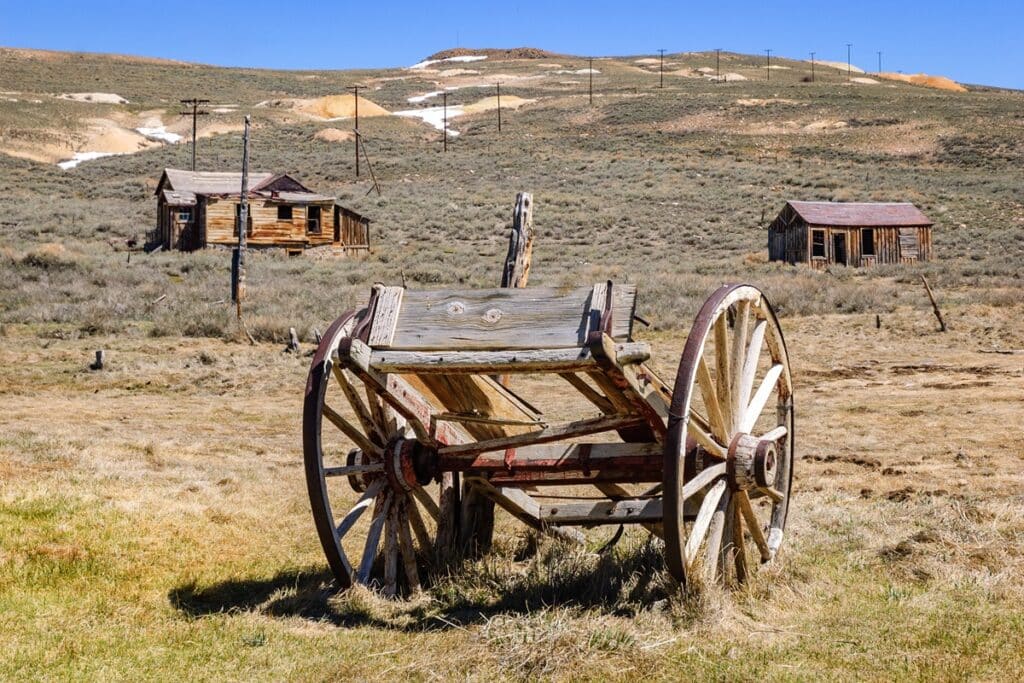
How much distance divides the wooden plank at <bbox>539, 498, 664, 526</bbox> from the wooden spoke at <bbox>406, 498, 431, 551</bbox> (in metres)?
0.69

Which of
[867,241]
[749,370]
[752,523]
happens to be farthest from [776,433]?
[867,241]

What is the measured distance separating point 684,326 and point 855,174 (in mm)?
40421

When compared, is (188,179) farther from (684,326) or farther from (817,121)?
(817,121)

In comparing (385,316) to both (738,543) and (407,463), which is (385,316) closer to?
(407,463)

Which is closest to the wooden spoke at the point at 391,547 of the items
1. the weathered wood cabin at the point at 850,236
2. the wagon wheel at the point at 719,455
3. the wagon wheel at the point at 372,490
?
the wagon wheel at the point at 372,490

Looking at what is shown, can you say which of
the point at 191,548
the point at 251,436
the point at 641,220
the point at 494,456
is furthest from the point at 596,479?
the point at 641,220

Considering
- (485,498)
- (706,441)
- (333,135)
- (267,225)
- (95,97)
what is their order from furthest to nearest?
(95,97) → (333,135) → (267,225) → (485,498) → (706,441)

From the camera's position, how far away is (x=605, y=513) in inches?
222

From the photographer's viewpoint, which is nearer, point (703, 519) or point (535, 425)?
point (703, 519)

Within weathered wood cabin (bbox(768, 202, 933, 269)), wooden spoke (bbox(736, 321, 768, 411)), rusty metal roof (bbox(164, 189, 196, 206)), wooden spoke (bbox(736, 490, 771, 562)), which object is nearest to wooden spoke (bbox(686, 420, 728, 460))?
wooden spoke (bbox(736, 490, 771, 562))

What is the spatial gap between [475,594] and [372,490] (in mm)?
799

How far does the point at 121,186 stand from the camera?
5500cm

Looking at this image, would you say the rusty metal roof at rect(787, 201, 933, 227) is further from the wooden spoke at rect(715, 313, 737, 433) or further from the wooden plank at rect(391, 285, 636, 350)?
the wooden plank at rect(391, 285, 636, 350)

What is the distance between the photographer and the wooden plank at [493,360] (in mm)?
4441
